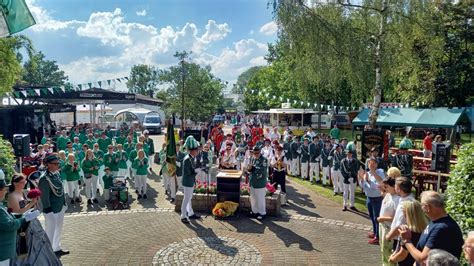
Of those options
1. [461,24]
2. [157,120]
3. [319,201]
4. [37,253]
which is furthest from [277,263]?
[157,120]

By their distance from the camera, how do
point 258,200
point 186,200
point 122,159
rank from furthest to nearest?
point 122,159
point 258,200
point 186,200

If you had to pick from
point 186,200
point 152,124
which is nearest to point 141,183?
point 186,200

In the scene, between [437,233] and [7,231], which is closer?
[437,233]

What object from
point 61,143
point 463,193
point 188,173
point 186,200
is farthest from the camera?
point 61,143

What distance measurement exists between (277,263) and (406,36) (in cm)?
1476

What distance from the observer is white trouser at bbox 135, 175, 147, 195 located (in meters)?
12.7

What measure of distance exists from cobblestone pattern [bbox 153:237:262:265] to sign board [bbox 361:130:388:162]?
786 centimetres

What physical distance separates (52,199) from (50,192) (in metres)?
0.16

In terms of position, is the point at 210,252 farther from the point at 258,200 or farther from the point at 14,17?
the point at 14,17

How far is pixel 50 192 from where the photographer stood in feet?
24.7

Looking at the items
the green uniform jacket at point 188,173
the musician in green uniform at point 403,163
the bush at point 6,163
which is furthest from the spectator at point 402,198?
the bush at point 6,163

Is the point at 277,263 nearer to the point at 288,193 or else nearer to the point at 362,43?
the point at 288,193

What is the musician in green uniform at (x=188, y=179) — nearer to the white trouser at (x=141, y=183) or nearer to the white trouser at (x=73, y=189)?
the white trouser at (x=141, y=183)

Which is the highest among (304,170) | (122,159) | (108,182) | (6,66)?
(6,66)
